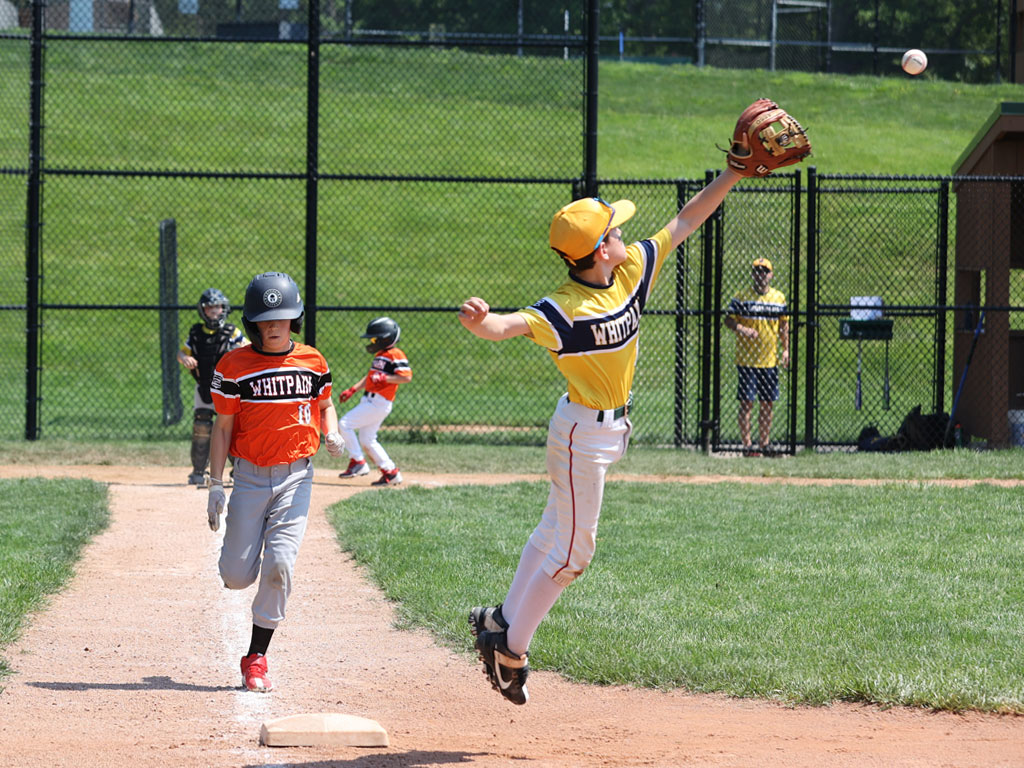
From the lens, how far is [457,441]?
44.3 feet

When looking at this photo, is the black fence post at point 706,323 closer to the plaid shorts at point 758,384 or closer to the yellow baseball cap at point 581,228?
the plaid shorts at point 758,384

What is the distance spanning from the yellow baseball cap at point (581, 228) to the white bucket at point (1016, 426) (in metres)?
9.40

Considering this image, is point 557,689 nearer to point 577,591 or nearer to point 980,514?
point 577,591

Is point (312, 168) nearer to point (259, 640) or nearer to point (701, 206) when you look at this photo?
point (259, 640)

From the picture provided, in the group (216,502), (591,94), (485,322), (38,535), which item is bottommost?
(38,535)

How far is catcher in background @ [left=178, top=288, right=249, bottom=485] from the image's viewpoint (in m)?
10.2

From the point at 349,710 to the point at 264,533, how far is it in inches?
34.7

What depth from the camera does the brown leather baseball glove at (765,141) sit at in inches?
197

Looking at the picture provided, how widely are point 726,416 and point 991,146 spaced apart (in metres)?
4.81

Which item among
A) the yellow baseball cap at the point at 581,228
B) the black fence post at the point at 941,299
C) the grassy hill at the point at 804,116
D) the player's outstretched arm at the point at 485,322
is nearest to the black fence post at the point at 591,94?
the black fence post at the point at 941,299

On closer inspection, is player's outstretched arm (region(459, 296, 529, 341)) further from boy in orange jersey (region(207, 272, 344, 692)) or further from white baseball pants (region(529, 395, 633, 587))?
boy in orange jersey (region(207, 272, 344, 692))

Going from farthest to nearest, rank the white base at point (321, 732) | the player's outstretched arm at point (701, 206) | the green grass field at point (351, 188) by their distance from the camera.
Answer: the green grass field at point (351, 188) < the player's outstretched arm at point (701, 206) < the white base at point (321, 732)

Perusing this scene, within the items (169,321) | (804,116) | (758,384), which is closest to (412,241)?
(169,321)

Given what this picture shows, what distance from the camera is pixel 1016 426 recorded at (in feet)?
42.2
